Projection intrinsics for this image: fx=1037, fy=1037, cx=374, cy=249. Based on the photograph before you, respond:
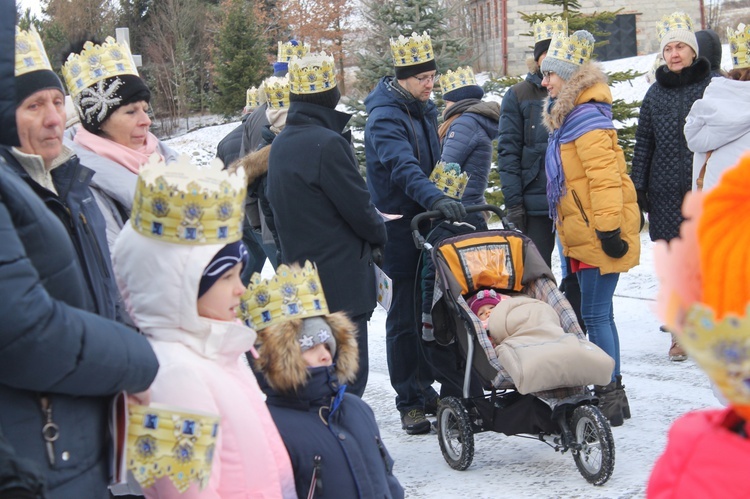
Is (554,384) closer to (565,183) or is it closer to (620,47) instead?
(565,183)

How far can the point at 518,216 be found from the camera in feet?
24.2

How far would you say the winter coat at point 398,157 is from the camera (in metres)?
6.36

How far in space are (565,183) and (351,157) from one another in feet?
5.02

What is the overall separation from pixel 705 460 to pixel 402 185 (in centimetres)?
443

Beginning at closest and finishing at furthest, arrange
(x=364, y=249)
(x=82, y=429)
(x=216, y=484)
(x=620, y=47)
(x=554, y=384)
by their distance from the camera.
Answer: (x=82, y=429) → (x=216, y=484) → (x=554, y=384) → (x=364, y=249) → (x=620, y=47)

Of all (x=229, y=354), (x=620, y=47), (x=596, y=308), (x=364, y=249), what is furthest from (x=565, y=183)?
(x=620, y=47)

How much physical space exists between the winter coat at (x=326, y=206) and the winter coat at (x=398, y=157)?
2.44 feet

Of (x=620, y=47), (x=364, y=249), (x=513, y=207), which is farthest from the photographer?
(x=620, y=47)

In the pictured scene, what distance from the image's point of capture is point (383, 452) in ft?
12.8

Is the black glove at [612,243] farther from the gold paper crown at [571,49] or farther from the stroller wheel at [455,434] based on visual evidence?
the stroller wheel at [455,434]

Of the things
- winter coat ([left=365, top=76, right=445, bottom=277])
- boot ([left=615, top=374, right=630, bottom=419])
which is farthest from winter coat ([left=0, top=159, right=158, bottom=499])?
boot ([left=615, top=374, right=630, bottom=419])

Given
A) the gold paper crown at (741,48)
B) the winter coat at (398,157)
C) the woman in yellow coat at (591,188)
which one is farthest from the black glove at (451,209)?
the gold paper crown at (741,48)

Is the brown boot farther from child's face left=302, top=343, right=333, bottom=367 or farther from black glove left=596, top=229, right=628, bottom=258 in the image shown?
child's face left=302, top=343, right=333, bottom=367

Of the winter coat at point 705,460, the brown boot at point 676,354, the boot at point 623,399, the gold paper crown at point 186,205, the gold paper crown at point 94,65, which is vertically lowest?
the brown boot at point 676,354
